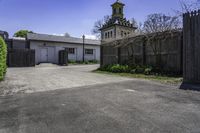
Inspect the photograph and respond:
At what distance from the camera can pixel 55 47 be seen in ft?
82.8

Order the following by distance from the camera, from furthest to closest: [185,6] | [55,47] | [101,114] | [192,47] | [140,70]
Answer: [55,47] < [140,70] < [185,6] < [192,47] < [101,114]

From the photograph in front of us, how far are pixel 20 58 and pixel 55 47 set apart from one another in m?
6.43

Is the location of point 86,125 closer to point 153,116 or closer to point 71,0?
point 153,116

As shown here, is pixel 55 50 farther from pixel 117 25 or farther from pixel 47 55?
pixel 117 25

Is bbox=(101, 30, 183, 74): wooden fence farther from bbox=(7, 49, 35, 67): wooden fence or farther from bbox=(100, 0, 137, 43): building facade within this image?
bbox=(100, 0, 137, 43): building facade

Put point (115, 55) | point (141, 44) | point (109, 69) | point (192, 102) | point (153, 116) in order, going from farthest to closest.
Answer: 1. point (115, 55)
2. point (109, 69)
3. point (141, 44)
4. point (192, 102)
5. point (153, 116)

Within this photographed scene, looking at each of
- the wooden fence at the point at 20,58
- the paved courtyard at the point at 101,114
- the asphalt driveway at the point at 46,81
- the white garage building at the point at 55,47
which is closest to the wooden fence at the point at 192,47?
the paved courtyard at the point at 101,114

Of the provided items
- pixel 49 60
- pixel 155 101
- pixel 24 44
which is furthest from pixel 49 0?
pixel 24 44

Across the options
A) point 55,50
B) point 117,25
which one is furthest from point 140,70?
point 117,25

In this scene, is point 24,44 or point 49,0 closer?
point 49,0

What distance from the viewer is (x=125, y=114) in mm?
3414

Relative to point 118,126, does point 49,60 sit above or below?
above

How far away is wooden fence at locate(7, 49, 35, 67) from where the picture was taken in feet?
63.1

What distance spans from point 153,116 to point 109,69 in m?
10.2
